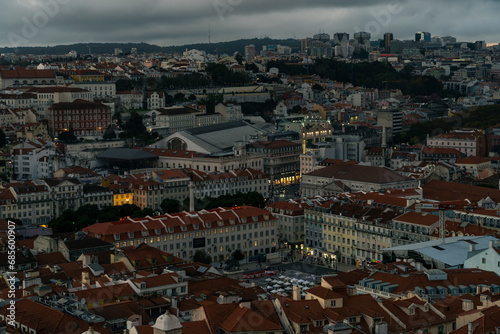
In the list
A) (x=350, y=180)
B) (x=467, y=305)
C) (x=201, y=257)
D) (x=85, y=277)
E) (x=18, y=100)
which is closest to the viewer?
(x=467, y=305)

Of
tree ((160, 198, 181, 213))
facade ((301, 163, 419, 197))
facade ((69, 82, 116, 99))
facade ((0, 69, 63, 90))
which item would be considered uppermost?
facade ((0, 69, 63, 90))

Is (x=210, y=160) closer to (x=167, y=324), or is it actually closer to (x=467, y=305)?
(x=467, y=305)

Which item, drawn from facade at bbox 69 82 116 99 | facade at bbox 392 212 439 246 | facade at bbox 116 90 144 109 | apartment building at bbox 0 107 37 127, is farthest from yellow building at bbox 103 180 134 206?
facade at bbox 69 82 116 99

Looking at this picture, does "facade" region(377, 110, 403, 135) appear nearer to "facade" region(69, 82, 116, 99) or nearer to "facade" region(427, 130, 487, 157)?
"facade" region(427, 130, 487, 157)

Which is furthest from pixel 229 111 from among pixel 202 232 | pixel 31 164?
pixel 202 232

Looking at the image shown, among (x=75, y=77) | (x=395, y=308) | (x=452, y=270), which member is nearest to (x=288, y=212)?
(x=452, y=270)

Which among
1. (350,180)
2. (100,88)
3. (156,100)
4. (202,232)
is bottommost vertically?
(202,232)

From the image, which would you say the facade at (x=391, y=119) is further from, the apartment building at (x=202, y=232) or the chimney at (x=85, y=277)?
the chimney at (x=85, y=277)
